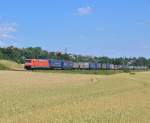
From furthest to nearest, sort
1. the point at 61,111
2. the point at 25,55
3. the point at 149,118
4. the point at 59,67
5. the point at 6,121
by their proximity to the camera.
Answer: the point at 25,55 < the point at 59,67 < the point at 61,111 < the point at 149,118 < the point at 6,121

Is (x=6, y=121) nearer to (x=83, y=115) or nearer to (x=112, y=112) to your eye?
(x=83, y=115)

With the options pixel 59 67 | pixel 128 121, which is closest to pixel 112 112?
pixel 128 121

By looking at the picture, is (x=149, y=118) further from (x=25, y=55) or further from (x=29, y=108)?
(x=25, y=55)

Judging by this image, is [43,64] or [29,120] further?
[43,64]

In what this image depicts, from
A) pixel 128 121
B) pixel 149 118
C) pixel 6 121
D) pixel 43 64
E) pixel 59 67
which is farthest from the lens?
pixel 59 67

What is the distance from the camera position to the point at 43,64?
115m

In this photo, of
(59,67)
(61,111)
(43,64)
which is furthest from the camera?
(59,67)

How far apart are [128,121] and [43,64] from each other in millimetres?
96200

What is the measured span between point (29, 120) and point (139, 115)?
569 centimetres

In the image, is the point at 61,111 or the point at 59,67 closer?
the point at 61,111

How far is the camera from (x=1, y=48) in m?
179

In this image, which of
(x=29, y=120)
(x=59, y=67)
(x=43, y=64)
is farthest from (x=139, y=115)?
(x=59, y=67)

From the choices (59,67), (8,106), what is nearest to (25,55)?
(59,67)

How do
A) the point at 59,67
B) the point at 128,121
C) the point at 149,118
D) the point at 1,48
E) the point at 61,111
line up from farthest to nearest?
the point at 1,48 → the point at 59,67 → the point at 61,111 → the point at 149,118 → the point at 128,121
